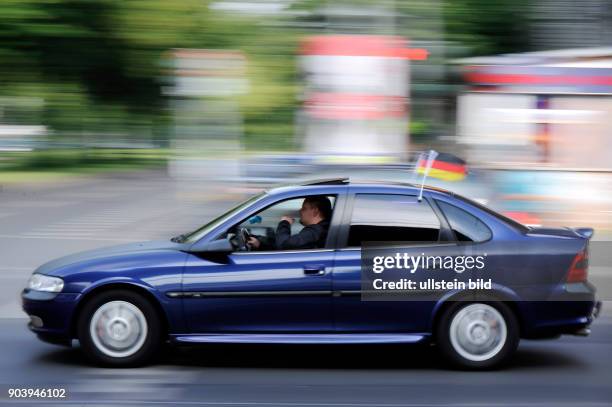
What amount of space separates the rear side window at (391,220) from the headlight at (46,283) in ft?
6.43

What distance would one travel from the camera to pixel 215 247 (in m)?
6.70

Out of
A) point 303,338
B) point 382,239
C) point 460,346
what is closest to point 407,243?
point 382,239

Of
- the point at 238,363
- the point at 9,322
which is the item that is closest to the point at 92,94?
the point at 9,322

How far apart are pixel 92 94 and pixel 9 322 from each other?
17838mm

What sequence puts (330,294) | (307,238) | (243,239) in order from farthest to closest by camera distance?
(243,239) → (307,238) → (330,294)

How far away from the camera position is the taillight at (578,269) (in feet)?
22.2

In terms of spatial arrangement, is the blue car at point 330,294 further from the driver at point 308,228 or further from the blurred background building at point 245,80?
the blurred background building at point 245,80

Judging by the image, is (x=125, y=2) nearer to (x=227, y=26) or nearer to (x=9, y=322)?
(x=227, y=26)

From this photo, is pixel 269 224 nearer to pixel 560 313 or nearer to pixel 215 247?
pixel 215 247

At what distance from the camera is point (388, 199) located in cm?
689

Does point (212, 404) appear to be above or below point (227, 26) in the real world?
below

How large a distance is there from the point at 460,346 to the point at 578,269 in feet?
3.13

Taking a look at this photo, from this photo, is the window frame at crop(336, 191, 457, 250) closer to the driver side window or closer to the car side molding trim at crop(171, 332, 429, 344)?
the driver side window

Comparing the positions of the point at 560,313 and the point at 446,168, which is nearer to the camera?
the point at 560,313
